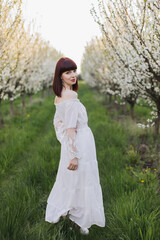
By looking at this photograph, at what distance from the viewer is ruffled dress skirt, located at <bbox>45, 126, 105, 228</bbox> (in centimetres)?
208

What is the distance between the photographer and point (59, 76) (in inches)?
83.7

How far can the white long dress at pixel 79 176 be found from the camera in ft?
6.57

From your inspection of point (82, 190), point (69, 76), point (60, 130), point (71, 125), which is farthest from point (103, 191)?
point (69, 76)

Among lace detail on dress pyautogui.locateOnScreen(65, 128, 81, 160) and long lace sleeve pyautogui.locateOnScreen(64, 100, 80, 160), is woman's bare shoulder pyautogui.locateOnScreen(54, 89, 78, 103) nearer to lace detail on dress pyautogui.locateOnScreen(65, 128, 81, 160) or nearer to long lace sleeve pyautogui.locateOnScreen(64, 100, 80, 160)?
long lace sleeve pyautogui.locateOnScreen(64, 100, 80, 160)

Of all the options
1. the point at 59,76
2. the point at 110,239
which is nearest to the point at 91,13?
the point at 59,76

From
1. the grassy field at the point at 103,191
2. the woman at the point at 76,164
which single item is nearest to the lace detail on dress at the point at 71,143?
the woman at the point at 76,164

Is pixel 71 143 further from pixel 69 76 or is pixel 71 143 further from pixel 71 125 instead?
pixel 69 76

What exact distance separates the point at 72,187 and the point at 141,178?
5.13 ft

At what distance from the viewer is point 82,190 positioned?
212 centimetres

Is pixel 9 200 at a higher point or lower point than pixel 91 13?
lower

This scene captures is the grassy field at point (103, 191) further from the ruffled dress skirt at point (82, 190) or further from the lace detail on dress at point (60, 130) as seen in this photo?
the lace detail on dress at point (60, 130)

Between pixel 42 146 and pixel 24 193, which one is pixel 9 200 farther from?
pixel 42 146

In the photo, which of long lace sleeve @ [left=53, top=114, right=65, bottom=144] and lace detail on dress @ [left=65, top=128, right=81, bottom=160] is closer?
lace detail on dress @ [left=65, top=128, right=81, bottom=160]

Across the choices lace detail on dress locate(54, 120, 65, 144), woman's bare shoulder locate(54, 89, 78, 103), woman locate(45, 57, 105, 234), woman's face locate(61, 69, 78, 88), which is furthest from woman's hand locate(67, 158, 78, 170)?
woman's face locate(61, 69, 78, 88)
